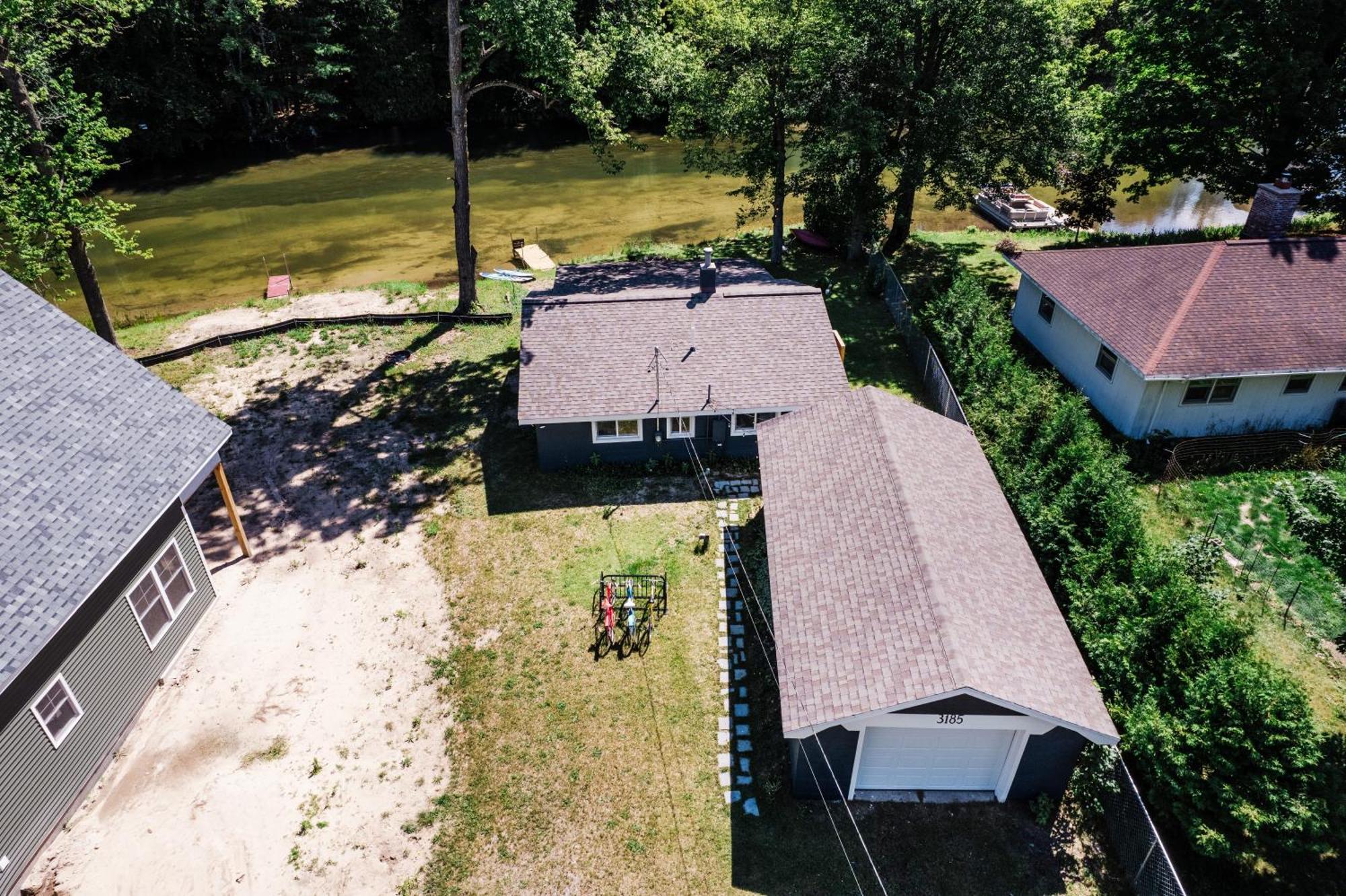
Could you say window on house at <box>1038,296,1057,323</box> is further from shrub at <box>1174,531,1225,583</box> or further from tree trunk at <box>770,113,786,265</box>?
tree trunk at <box>770,113,786,265</box>

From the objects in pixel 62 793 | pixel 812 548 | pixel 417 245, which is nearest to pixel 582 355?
pixel 812 548

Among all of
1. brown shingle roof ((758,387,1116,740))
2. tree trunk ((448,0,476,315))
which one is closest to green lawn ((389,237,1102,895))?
brown shingle roof ((758,387,1116,740))

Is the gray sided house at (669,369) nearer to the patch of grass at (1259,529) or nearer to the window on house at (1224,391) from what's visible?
the patch of grass at (1259,529)

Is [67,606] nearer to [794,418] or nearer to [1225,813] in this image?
[794,418]

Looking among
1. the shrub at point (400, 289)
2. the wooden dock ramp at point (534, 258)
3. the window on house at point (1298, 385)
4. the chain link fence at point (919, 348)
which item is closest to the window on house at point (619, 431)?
the chain link fence at point (919, 348)

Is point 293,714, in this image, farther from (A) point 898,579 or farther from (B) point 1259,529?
(B) point 1259,529

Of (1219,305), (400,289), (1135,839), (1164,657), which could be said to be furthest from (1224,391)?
(400,289)
